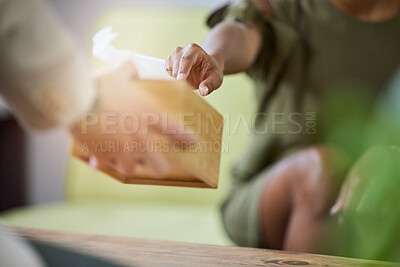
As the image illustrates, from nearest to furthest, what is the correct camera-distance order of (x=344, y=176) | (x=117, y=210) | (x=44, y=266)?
(x=44, y=266), (x=344, y=176), (x=117, y=210)

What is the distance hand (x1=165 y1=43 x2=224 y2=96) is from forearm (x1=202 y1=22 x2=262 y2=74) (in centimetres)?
2

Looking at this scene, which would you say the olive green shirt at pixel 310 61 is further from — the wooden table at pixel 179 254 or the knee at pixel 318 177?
the wooden table at pixel 179 254

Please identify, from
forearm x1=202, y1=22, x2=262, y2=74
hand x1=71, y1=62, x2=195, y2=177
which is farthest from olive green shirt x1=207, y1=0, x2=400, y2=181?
hand x1=71, y1=62, x2=195, y2=177

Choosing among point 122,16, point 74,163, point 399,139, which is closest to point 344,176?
point 399,139

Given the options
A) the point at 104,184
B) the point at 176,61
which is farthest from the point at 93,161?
the point at 104,184

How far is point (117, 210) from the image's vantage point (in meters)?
0.78

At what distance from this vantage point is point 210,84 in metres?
0.24

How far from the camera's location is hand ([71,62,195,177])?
28 cm

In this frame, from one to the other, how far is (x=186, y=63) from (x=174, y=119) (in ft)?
0.14

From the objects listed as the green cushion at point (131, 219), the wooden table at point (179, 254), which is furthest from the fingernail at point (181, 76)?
the green cushion at point (131, 219)

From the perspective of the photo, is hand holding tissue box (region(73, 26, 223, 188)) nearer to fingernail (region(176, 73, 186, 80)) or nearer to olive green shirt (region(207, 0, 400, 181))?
fingernail (region(176, 73, 186, 80))

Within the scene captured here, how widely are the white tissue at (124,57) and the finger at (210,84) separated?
23 mm

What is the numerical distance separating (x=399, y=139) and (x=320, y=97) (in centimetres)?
8

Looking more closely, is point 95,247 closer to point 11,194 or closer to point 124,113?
point 124,113
